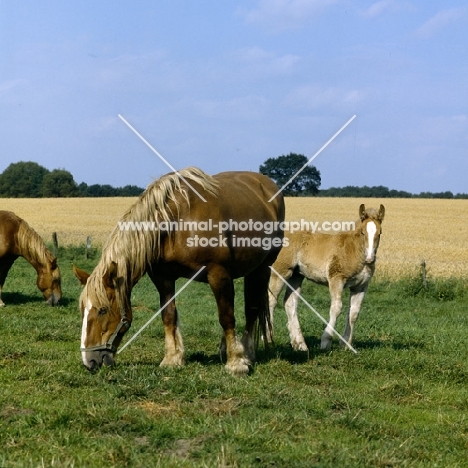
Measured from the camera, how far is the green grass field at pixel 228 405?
4.11m

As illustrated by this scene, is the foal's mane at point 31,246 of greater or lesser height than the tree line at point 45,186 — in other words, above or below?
below

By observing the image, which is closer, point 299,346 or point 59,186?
point 299,346

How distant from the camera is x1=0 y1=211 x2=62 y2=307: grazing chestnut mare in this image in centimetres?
1302

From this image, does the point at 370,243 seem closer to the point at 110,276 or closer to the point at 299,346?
the point at 299,346

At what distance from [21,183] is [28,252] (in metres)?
55.8

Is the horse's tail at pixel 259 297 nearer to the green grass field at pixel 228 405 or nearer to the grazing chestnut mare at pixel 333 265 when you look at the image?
the green grass field at pixel 228 405

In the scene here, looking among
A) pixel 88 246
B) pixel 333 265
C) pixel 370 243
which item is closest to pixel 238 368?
pixel 370 243

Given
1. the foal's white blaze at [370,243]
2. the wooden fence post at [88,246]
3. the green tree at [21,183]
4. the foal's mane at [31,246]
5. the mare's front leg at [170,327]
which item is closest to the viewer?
the mare's front leg at [170,327]

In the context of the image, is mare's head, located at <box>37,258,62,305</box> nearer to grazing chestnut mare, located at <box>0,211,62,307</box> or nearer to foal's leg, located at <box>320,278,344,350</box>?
grazing chestnut mare, located at <box>0,211,62,307</box>

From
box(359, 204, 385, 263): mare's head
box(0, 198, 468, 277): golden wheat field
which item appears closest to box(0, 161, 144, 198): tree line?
box(0, 198, 468, 277): golden wheat field

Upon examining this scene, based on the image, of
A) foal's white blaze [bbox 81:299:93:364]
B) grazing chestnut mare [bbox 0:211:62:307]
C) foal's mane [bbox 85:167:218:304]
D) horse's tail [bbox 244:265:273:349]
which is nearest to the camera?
foal's white blaze [bbox 81:299:93:364]

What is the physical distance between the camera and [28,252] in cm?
1324

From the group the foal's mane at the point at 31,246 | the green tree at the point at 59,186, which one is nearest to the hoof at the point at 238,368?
the foal's mane at the point at 31,246

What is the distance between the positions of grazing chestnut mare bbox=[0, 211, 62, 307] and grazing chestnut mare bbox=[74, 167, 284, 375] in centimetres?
665
